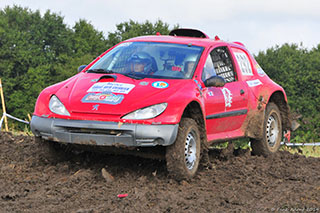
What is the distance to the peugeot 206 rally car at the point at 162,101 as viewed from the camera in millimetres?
6773

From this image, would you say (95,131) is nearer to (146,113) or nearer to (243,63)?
(146,113)

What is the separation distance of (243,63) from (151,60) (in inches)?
87.4

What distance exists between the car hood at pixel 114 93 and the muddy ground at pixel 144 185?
85cm

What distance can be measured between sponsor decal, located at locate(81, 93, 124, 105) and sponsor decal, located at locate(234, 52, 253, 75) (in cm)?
306

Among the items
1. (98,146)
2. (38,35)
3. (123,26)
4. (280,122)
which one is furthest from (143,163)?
(123,26)

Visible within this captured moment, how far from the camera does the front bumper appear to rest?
6.69m

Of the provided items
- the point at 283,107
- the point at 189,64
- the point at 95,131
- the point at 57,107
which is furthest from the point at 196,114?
the point at 283,107

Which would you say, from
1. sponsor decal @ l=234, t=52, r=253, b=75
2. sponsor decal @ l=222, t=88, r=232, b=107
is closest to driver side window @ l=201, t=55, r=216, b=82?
sponsor decal @ l=222, t=88, r=232, b=107

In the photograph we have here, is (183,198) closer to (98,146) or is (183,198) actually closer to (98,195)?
(98,195)

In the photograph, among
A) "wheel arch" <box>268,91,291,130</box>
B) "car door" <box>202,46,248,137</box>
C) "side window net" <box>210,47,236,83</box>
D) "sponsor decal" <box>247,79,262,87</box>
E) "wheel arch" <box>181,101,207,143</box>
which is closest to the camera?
"wheel arch" <box>181,101,207,143</box>

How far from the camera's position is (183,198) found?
631cm

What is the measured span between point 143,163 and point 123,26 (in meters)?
58.8

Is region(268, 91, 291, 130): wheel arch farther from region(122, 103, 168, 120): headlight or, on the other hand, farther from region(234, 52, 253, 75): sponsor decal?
region(122, 103, 168, 120): headlight

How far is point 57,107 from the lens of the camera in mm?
7160
